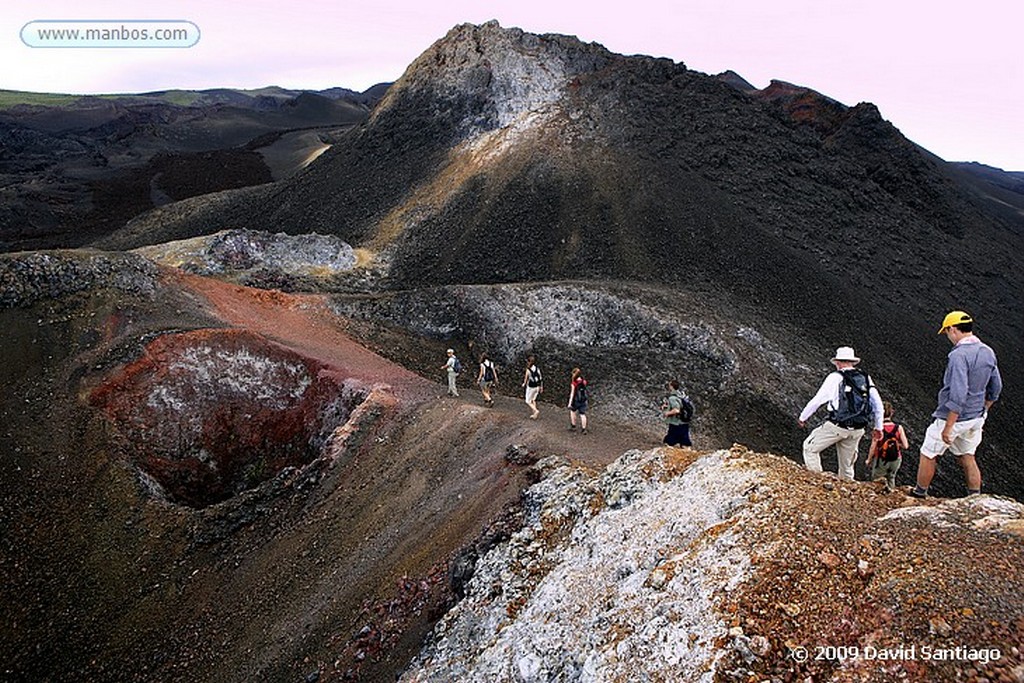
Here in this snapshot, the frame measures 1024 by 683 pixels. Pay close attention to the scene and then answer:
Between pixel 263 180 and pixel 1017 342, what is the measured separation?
227 feet

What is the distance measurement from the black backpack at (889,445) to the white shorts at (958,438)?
8.43ft

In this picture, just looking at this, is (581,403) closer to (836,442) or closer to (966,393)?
(836,442)

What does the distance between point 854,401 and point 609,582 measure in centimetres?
459

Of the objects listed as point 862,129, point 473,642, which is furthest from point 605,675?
point 862,129

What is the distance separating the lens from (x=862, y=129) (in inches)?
1961

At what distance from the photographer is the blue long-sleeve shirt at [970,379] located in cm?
827

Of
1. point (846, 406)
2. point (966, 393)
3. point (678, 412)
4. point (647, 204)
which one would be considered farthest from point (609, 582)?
point (647, 204)

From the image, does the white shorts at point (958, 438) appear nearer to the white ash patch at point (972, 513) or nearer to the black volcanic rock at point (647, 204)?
the white ash patch at point (972, 513)

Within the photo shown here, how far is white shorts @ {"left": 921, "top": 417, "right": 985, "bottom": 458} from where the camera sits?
847cm

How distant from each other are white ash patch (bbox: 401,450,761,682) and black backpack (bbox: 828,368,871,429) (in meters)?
1.78

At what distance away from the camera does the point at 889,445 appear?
11430 millimetres

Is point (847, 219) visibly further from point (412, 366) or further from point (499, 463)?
point (499, 463)

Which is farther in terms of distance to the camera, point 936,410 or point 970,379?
point 936,410

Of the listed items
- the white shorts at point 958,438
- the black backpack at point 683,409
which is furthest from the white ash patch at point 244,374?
the white shorts at point 958,438
